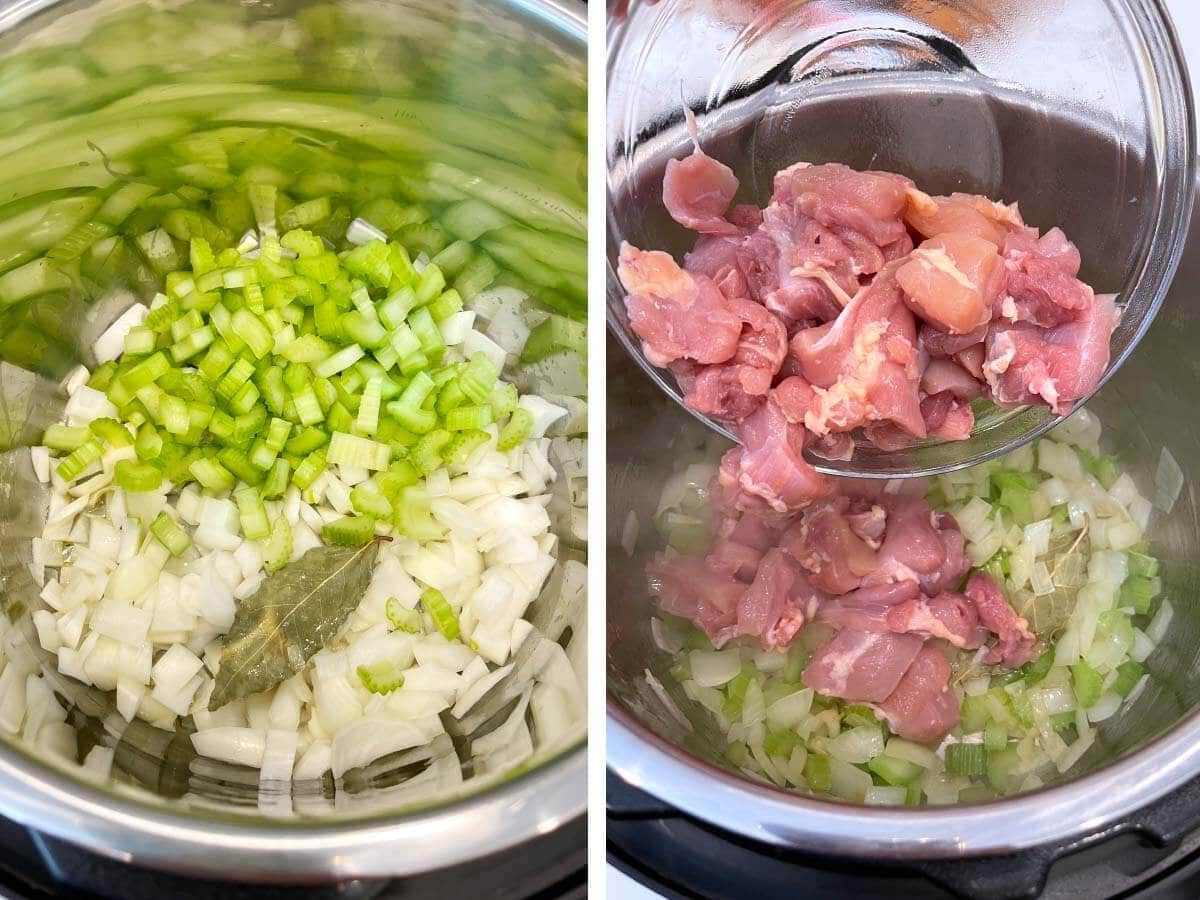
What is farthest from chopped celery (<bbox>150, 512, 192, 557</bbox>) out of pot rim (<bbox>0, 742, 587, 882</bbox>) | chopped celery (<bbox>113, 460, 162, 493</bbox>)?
pot rim (<bbox>0, 742, 587, 882</bbox>)

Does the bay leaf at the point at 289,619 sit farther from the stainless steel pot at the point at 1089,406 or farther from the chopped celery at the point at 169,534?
the stainless steel pot at the point at 1089,406

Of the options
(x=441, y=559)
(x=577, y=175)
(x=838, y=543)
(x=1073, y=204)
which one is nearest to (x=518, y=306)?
(x=577, y=175)

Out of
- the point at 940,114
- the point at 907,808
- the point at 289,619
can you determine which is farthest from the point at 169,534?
the point at 940,114

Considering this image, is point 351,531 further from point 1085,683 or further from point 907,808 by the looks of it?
point 1085,683

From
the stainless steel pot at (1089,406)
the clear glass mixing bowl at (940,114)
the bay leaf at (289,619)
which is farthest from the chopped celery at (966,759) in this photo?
the bay leaf at (289,619)

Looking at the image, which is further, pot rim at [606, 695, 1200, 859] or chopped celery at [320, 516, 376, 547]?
chopped celery at [320, 516, 376, 547]

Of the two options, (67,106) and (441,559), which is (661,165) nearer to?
(441,559)

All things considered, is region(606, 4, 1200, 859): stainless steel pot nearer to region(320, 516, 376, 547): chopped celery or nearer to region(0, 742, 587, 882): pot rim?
region(0, 742, 587, 882): pot rim
